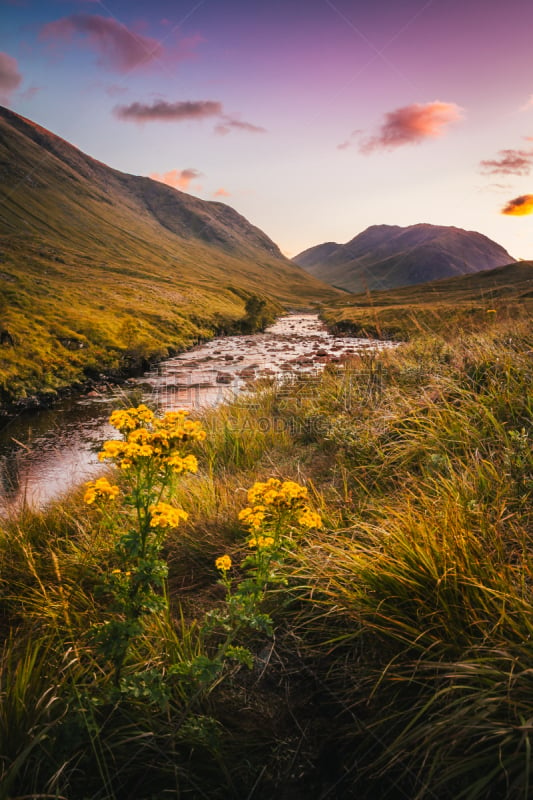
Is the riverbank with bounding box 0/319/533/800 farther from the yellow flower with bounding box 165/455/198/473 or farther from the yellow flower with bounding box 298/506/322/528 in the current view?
the yellow flower with bounding box 165/455/198/473

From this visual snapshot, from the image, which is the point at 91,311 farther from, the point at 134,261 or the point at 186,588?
the point at 134,261

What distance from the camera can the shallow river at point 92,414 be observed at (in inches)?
344

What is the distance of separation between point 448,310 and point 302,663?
22.9 meters

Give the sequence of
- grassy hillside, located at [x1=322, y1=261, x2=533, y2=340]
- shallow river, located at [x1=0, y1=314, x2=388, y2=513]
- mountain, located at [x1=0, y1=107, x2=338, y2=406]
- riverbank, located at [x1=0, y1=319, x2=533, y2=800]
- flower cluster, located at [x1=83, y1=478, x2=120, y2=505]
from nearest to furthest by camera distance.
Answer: riverbank, located at [x1=0, y1=319, x2=533, y2=800]
flower cluster, located at [x1=83, y1=478, x2=120, y2=505]
shallow river, located at [x1=0, y1=314, x2=388, y2=513]
grassy hillside, located at [x1=322, y1=261, x2=533, y2=340]
mountain, located at [x1=0, y1=107, x2=338, y2=406]

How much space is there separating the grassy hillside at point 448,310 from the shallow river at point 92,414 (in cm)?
316

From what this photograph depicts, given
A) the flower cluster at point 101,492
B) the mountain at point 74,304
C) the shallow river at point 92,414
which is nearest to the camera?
the flower cluster at point 101,492

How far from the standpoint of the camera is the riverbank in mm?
1633

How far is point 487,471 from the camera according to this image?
333cm

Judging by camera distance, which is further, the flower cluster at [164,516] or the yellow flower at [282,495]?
the yellow flower at [282,495]

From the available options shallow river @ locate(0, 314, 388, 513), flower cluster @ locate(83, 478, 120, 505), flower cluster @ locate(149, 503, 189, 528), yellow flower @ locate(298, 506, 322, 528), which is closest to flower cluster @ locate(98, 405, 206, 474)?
flower cluster @ locate(149, 503, 189, 528)

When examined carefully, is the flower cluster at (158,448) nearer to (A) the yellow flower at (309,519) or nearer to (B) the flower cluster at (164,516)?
(B) the flower cluster at (164,516)

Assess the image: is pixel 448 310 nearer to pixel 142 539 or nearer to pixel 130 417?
pixel 130 417

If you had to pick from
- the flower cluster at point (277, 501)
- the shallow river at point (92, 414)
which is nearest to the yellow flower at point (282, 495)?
the flower cluster at point (277, 501)

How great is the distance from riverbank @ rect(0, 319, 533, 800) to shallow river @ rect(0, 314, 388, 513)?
7.62 ft
